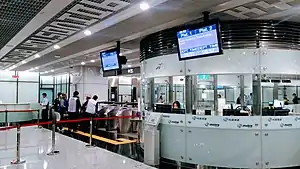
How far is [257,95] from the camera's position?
568 centimetres

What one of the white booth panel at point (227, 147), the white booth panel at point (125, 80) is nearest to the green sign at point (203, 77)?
the white booth panel at point (227, 147)

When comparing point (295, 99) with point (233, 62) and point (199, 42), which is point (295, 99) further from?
point (199, 42)

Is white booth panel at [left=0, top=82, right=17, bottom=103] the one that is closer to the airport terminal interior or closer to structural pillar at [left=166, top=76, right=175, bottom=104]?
the airport terminal interior

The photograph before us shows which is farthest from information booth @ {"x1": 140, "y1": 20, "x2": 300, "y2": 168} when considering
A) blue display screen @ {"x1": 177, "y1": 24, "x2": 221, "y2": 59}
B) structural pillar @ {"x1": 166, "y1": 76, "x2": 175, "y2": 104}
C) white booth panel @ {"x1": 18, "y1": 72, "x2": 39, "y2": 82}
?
white booth panel @ {"x1": 18, "y1": 72, "x2": 39, "y2": 82}

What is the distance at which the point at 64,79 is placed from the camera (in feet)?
73.4

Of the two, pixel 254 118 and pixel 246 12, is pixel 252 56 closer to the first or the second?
pixel 246 12

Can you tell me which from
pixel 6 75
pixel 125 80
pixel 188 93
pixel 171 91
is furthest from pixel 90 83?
pixel 188 93

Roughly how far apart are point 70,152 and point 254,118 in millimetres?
4122

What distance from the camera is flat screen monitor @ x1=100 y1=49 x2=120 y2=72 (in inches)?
317

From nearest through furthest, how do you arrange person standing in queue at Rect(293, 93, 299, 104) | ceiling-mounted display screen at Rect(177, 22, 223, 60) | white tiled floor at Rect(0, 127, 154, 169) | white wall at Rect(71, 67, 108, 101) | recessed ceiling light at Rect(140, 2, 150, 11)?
recessed ceiling light at Rect(140, 2, 150, 11)
ceiling-mounted display screen at Rect(177, 22, 223, 60)
white tiled floor at Rect(0, 127, 154, 169)
person standing in queue at Rect(293, 93, 299, 104)
white wall at Rect(71, 67, 108, 101)

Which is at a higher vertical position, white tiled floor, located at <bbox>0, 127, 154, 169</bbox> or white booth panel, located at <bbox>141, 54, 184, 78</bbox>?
white booth panel, located at <bbox>141, 54, 184, 78</bbox>

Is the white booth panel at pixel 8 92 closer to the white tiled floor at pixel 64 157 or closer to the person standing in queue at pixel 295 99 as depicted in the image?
the white tiled floor at pixel 64 157

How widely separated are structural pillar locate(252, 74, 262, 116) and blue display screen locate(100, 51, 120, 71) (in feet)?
12.5

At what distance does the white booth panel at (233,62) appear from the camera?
5660 millimetres
